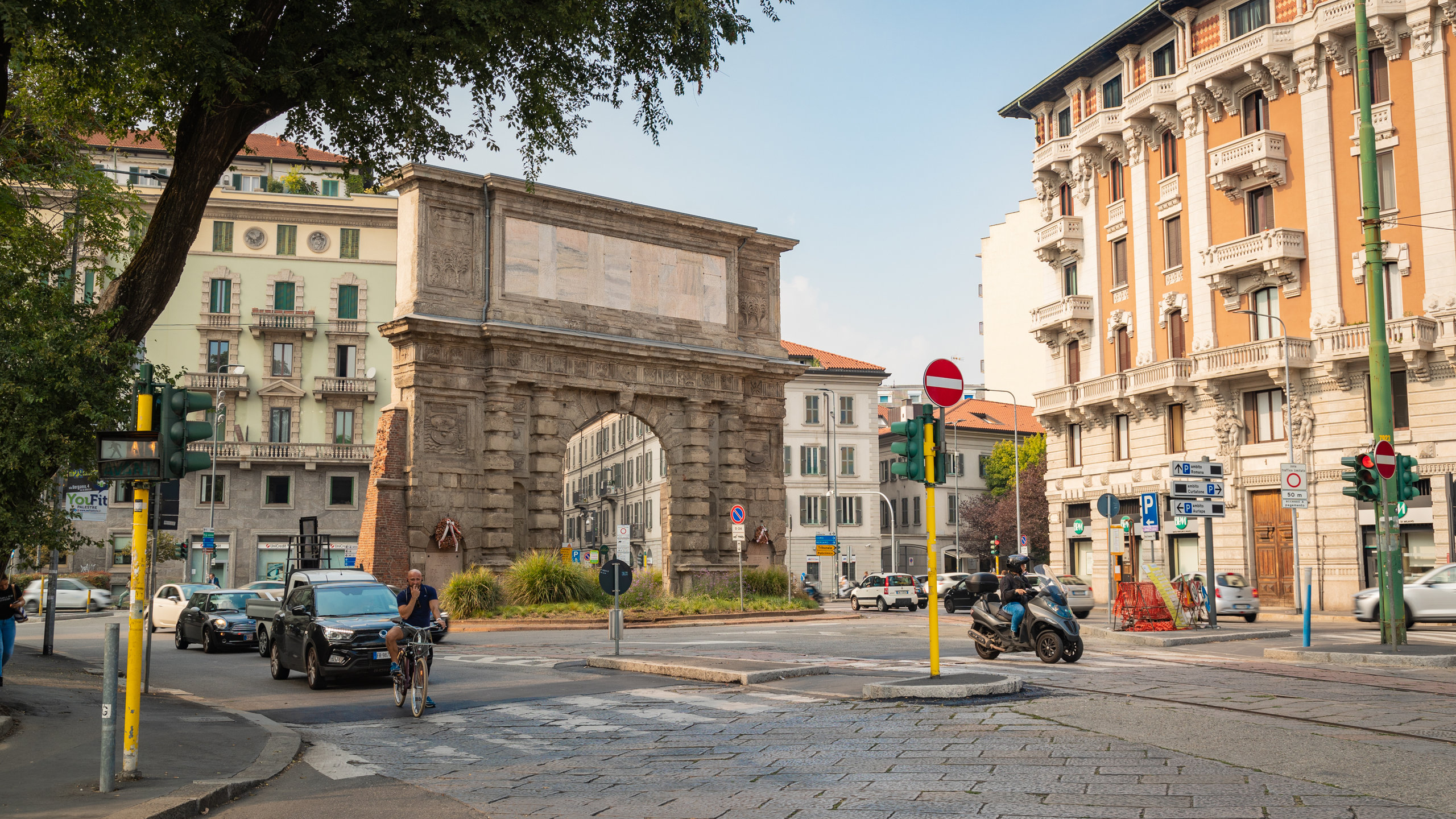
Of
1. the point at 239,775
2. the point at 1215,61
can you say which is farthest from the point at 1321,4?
the point at 239,775

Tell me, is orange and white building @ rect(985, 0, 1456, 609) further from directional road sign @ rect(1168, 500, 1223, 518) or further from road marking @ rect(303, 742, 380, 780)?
road marking @ rect(303, 742, 380, 780)

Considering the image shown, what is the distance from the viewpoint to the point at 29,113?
14.5 meters

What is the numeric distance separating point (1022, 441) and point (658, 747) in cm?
7360

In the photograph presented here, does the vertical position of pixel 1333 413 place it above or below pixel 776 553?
above

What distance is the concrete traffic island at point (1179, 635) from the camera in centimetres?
2120

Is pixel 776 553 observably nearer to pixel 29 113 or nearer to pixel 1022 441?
pixel 29 113

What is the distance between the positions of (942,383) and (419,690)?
270 inches

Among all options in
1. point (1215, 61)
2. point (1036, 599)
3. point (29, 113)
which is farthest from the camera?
point (1215, 61)

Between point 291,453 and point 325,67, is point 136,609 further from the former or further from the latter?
point 291,453

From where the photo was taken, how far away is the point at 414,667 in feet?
43.6

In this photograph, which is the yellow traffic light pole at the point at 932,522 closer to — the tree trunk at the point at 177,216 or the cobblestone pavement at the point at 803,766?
the cobblestone pavement at the point at 803,766

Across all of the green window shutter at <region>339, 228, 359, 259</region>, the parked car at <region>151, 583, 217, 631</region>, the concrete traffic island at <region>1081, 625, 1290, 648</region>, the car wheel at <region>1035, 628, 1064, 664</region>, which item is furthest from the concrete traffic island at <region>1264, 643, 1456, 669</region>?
the green window shutter at <region>339, 228, 359, 259</region>

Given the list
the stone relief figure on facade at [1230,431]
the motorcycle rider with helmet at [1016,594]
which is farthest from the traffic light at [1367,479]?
the stone relief figure on facade at [1230,431]

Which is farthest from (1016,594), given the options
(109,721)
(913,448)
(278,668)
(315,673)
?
(109,721)
